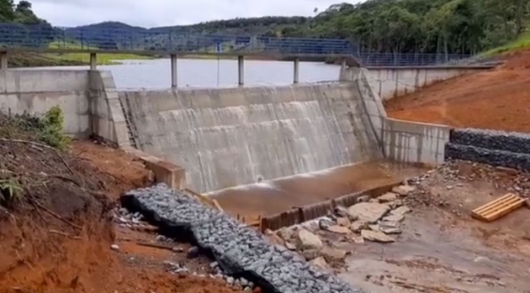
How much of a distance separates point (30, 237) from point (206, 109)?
1292cm

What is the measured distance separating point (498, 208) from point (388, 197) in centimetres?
311

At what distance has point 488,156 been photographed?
62.2 feet

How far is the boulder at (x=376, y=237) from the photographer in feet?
46.3

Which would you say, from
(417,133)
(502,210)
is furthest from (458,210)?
(417,133)

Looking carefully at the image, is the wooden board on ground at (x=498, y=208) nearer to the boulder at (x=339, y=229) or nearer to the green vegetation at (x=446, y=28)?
the boulder at (x=339, y=229)

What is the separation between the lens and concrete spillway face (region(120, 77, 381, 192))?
55.3ft

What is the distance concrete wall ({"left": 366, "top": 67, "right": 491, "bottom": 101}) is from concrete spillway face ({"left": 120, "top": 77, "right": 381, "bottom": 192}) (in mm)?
1256

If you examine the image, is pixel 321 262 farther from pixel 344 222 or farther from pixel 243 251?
pixel 243 251

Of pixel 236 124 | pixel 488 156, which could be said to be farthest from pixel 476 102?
pixel 236 124

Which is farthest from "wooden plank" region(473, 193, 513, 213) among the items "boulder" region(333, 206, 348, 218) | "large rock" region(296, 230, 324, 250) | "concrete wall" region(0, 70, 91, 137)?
"concrete wall" region(0, 70, 91, 137)

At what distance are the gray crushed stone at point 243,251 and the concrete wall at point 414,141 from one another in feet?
39.5

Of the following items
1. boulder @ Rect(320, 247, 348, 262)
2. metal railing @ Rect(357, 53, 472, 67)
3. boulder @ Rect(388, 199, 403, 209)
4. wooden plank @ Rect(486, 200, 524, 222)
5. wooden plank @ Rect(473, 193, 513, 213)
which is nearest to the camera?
boulder @ Rect(320, 247, 348, 262)

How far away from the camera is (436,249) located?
45.3 feet

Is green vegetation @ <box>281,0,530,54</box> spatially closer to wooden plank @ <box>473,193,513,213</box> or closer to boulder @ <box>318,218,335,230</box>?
wooden plank @ <box>473,193,513,213</box>
